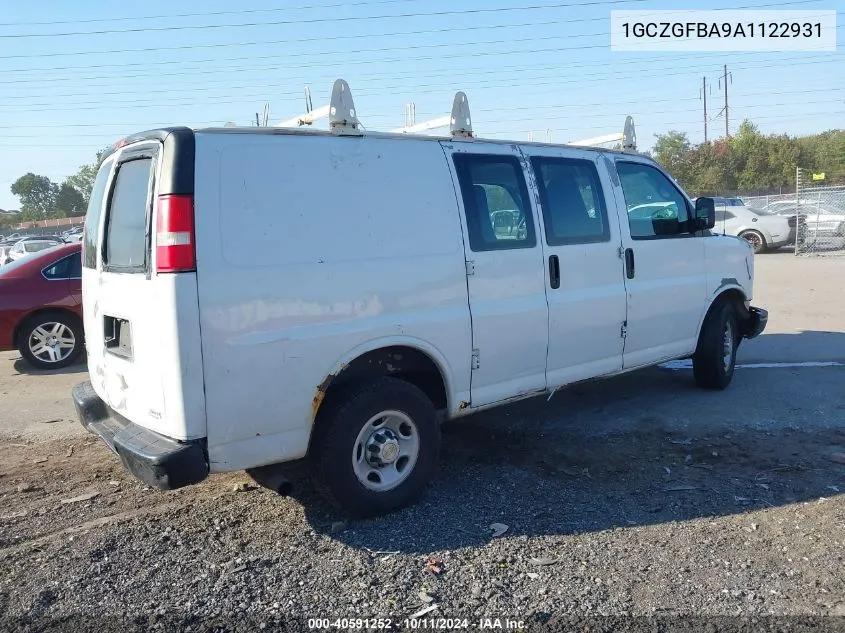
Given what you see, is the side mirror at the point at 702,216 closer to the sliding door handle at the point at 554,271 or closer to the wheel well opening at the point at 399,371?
the sliding door handle at the point at 554,271

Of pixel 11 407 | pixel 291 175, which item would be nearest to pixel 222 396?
pixel 291 175

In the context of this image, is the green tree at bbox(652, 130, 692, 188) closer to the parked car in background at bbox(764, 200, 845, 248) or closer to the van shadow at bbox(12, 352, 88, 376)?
the parked car in background at bbox(764, 200, 845, 248)

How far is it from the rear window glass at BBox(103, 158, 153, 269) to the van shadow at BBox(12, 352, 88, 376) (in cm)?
502

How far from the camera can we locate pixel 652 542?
392cm

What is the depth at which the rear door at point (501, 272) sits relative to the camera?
183 inches

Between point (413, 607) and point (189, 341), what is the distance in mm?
1625

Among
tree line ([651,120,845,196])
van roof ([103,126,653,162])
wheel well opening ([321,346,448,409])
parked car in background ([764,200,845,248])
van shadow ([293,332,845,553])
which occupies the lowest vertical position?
van shadow ([293,332,845,553])

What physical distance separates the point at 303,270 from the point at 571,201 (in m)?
2.36

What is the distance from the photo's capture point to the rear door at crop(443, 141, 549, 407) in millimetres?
4641

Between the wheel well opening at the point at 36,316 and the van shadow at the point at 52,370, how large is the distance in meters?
0.38

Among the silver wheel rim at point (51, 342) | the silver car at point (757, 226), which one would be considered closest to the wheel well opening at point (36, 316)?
the silver wheel rim at point (51, 342)

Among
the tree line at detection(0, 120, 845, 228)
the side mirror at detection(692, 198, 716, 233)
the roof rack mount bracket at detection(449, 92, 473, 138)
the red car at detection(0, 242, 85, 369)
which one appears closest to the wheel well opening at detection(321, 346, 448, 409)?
the roof rack mount bracket at detection(449, 92, 473, 138)

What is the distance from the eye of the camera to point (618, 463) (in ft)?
16.8

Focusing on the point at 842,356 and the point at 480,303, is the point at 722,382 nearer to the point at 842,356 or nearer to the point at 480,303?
the point at 842,356
